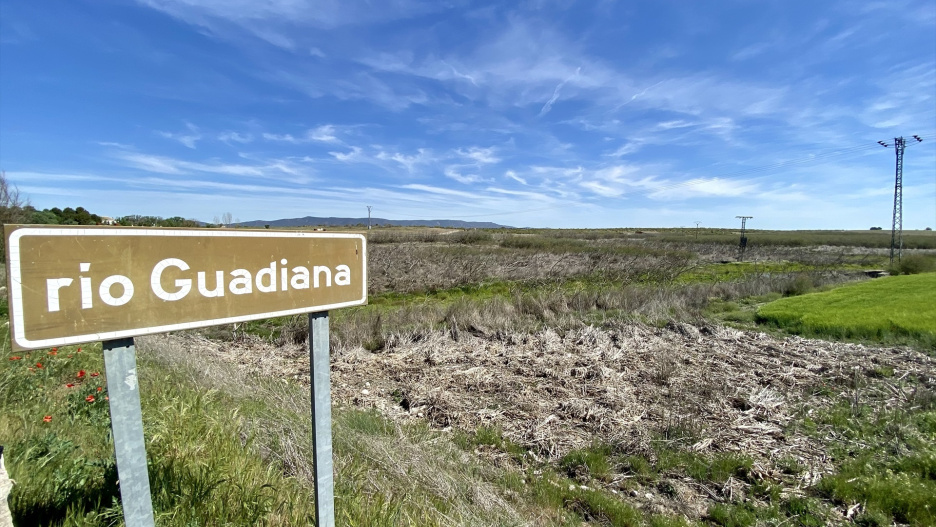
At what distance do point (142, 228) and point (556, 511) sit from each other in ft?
13.6

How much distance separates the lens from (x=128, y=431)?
1437 millimetres

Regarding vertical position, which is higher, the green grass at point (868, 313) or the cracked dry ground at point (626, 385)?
the green grass at point (868, 313)

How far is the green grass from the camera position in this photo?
989 cm

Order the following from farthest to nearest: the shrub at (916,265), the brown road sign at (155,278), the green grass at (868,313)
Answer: the shrub at (916,265), the green grass at (868,313), the brown road sign at (155,278)

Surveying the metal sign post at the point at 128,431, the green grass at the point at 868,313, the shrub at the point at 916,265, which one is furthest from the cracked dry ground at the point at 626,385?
the shrub at the point at 916,265

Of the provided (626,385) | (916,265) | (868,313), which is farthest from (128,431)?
(916,265)

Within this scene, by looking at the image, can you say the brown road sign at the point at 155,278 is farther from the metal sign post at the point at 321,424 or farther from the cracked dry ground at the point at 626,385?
the cracked dry ground at the point at 626,385

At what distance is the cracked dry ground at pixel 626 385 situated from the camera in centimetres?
546

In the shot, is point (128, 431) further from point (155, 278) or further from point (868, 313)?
point (868, 313)

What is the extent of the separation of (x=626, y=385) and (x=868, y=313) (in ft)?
27.1

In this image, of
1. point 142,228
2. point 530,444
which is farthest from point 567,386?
point 142,228

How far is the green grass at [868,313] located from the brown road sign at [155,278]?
42.2 ft

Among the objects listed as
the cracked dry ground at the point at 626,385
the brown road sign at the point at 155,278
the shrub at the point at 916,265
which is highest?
the brown road sign at the point at 155,278

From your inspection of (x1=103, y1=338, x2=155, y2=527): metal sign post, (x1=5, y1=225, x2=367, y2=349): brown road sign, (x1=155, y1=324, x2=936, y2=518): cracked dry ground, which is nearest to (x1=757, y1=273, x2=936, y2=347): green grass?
(x1=155, y1=324, x2=936, y2=518): cracked dry ground
